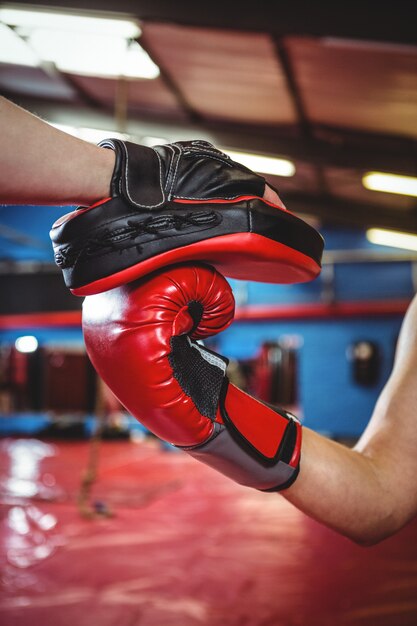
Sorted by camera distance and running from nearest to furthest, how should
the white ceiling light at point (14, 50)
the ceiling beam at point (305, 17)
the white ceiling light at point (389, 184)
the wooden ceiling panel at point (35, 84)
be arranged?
the ceiling beam at point (305, 17) → the white ceiling light at point (14, 50) → the wooden ceiling panel at point (35, 84) → the white ceiling light at point (389, 184)

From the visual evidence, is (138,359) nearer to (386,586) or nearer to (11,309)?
(386,586)

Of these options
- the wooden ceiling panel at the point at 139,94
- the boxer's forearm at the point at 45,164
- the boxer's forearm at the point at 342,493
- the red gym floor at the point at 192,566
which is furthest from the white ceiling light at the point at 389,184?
the boxer's forearm at the point at 45,164

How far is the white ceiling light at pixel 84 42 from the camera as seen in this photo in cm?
382

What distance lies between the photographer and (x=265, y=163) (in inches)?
256

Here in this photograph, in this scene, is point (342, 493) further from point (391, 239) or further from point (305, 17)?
point (391, 239)

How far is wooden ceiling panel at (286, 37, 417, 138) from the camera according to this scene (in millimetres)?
3797

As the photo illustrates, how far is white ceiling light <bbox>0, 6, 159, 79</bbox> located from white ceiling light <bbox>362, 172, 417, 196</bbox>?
9.02ft

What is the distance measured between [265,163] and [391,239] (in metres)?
2.61

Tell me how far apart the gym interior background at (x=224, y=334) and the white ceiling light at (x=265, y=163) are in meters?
0.09

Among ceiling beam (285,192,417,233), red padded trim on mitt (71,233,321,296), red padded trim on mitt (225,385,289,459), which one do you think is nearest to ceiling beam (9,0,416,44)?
red padded trim on mitt (71,233,321,296)

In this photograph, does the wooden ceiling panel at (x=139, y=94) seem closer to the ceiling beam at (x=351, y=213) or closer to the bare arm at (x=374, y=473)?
the ceiling beam at (x=351, y=213)

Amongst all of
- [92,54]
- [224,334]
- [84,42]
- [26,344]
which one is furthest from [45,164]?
[26,344]

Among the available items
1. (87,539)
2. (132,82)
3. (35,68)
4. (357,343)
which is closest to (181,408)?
(87,539)

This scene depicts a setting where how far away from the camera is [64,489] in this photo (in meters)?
3.81
